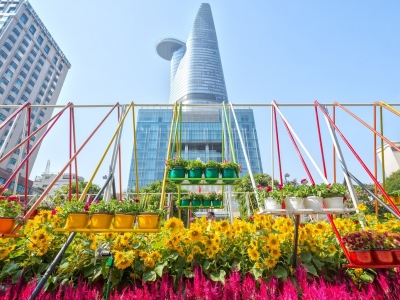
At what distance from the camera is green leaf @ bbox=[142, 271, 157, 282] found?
198 centimetres

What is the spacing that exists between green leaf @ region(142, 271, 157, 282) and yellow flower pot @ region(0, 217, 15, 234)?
1.19 m

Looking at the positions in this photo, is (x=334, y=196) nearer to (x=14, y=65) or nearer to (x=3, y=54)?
(x=3, y=54)

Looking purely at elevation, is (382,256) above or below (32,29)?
below

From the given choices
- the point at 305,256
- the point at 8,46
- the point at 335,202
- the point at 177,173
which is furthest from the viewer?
the point at 8,46

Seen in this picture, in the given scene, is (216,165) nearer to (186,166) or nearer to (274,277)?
(186,166)

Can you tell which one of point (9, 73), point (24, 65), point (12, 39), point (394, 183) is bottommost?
point (394, 183)

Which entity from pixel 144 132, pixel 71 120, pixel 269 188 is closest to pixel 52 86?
pixel 144 132

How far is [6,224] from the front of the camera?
6.56 feet

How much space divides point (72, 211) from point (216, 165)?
2064 mm

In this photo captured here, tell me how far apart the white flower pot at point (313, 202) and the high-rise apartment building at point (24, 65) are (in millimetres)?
38913

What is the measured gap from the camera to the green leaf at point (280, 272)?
2046 millimetres

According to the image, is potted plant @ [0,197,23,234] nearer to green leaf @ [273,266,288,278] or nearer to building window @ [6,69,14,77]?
green leaf @ [273,266,288,278]

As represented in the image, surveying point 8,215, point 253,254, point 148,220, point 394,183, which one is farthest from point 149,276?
point 394,183

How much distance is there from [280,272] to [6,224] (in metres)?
2.36
